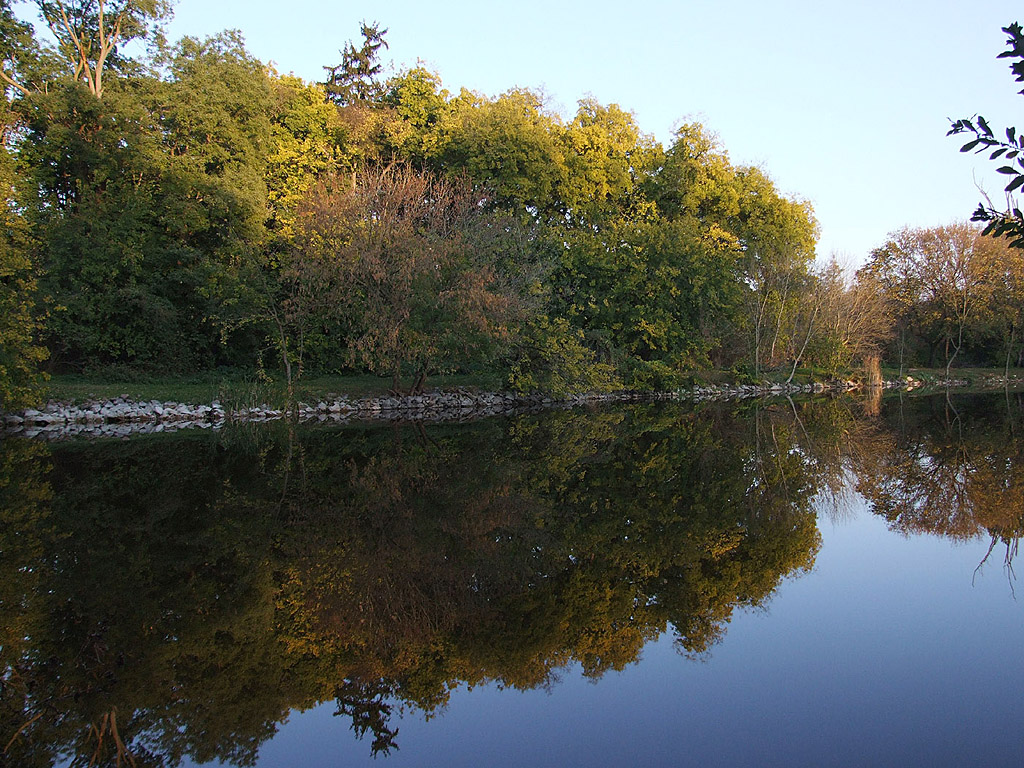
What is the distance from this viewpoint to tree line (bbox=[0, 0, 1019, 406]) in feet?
71.2

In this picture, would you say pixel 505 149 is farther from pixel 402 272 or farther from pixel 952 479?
pixel 952 479

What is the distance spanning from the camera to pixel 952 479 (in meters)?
9.86

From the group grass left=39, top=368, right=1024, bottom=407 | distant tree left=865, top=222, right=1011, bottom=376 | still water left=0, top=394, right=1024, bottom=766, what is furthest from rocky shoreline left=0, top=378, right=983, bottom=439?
distant tree left=865, top=222, right=1011, bottom=376

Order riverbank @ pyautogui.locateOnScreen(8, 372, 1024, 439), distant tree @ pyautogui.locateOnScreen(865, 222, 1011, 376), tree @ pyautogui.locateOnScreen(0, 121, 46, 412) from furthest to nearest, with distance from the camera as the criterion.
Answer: distant tree @ pyautogui.locateOnScreen(865, 222, 1011, 376), riverbank @ pyautogui.locateOnScreen(8, 372, 1024, 439), tree @ pyautogui.locateOnScreen(0, 121, 46, 412)

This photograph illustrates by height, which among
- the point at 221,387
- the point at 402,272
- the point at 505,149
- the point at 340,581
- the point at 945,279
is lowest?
the point at 340,581

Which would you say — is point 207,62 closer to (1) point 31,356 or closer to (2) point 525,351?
(1) point 31,356

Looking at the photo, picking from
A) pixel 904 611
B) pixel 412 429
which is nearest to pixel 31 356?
pixel 412 429

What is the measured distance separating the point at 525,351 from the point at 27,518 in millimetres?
18512

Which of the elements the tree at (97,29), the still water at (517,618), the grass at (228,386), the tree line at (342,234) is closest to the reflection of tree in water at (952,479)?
the still water at (517,618)

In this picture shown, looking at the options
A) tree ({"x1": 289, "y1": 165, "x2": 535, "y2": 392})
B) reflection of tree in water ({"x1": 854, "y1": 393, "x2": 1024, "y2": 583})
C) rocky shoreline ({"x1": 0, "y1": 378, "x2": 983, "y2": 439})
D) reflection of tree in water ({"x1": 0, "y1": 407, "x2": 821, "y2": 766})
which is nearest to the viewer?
reflection of tree in water ({"x1": 0, "y1": 407, "x2": 821, "y2": 766})

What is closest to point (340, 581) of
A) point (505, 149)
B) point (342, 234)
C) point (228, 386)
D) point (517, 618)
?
point (517, 618)

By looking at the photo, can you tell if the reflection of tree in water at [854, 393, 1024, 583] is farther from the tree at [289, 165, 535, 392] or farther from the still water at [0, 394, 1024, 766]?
the tree at [289, 165, 535, 392]

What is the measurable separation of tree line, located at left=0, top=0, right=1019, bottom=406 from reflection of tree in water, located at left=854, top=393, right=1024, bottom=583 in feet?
38.7

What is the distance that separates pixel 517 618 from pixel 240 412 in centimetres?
1882
